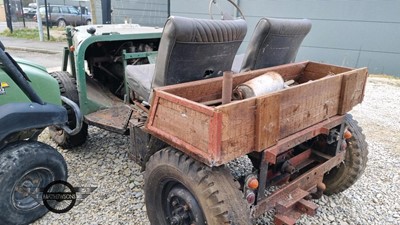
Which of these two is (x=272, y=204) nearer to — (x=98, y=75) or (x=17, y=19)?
(x=98, y=75)

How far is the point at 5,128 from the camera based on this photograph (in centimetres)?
250

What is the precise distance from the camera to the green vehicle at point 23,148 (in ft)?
8.29

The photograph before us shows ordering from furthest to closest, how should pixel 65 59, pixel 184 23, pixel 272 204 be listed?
pixel 65 59
pixel 184 23
pixel 272 204

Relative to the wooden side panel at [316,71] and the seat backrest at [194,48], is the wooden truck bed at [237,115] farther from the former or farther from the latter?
the wooden side panel at [316,71]

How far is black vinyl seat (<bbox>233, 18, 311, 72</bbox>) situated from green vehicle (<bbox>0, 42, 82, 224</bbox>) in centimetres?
168

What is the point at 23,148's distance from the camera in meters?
2.63

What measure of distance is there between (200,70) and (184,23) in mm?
476

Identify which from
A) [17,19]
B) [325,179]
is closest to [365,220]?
[325,179]

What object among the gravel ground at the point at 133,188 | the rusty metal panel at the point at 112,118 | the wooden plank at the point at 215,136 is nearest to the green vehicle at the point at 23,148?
the gravel ground at the point at 133,188

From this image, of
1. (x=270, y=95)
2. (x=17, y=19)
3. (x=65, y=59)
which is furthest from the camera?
(x=17, y=19)

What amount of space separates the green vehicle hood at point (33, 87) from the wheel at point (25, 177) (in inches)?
14.4

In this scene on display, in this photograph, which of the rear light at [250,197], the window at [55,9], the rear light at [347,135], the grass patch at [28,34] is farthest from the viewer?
the window at [55,9]

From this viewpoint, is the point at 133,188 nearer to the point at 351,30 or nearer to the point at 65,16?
the point at 351,30

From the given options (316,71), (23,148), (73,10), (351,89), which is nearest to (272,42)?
(316,71)
